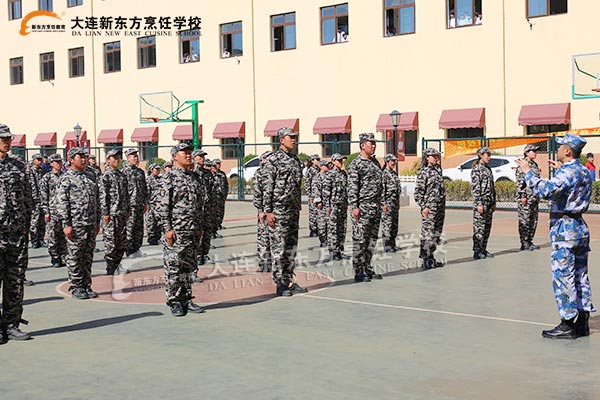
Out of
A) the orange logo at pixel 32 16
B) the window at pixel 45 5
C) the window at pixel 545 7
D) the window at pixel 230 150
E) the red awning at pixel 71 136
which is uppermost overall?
the window at pixel 45 5

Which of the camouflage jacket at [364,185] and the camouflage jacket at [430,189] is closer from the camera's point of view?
the camouflage jacket at [364,185]

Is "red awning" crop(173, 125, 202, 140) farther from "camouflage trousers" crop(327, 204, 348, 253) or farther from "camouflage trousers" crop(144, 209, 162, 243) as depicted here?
"camouflage trousers" crop(327, 204, 348, 253)

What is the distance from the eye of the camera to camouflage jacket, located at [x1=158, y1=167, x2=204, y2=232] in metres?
9.38

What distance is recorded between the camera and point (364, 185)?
1164cm

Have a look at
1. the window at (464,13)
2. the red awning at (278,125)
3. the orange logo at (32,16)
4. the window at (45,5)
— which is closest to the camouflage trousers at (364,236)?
the window at (464,13)

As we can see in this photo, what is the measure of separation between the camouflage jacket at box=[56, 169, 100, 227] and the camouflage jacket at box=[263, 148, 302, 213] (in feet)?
7.31

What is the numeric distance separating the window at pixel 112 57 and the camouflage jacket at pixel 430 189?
118 feet

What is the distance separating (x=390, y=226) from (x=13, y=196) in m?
8.31

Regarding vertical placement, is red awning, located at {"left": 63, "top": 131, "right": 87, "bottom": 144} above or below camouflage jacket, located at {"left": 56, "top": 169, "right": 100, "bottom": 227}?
above

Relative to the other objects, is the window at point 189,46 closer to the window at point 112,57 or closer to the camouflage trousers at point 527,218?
the window at point 112,57

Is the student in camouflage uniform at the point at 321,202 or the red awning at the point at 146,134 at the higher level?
the red awning at the point at 146,134

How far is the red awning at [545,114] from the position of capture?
100ft

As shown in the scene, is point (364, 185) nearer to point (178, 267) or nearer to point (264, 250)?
point (264, 250)

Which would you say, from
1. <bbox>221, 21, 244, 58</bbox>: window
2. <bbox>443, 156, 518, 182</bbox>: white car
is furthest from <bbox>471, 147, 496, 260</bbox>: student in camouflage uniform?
<bbox>221, 21, 244, 58</bbox>: window
